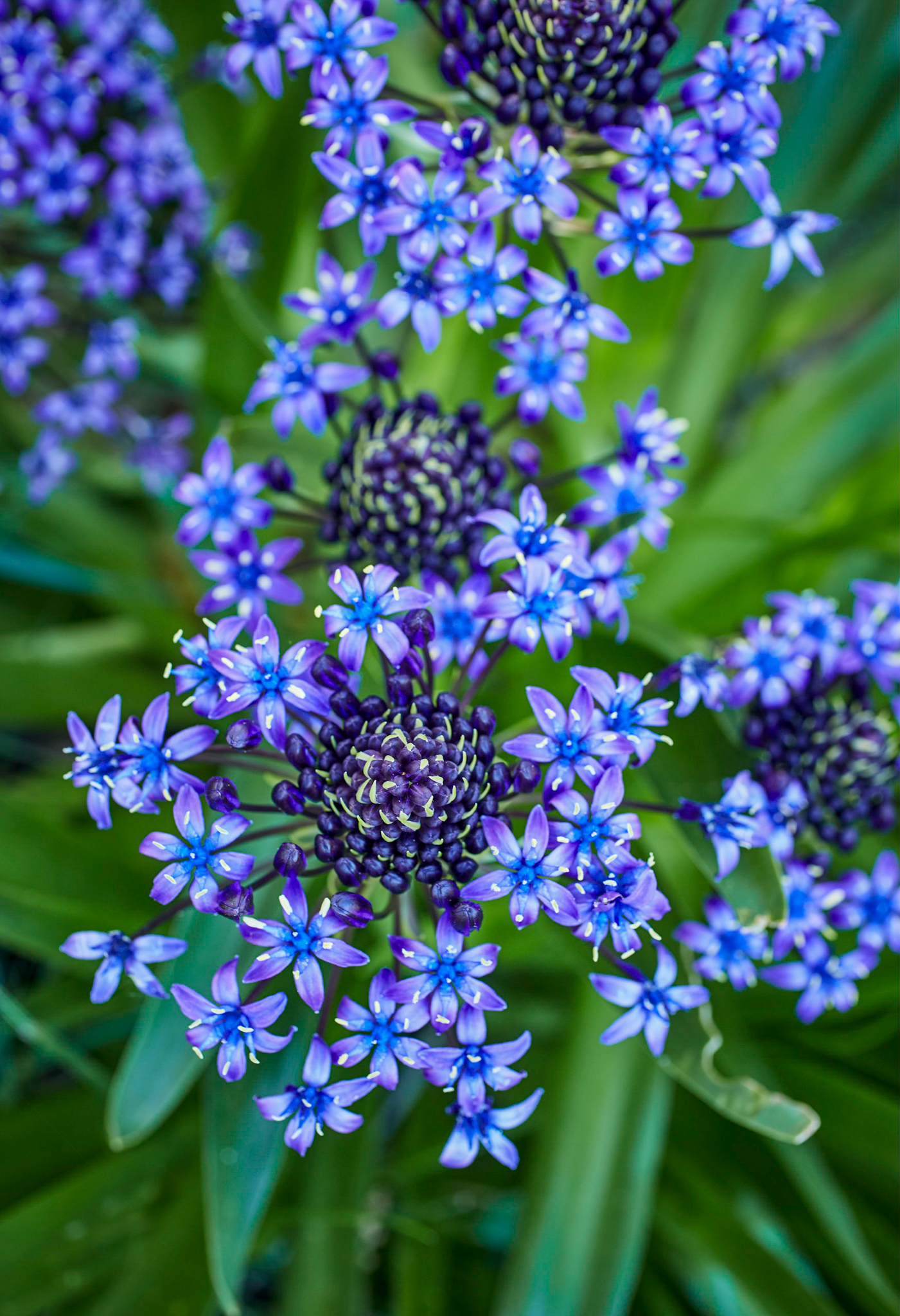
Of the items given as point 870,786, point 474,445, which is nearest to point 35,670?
point 474,445

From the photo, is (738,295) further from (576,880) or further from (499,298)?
(576,880)

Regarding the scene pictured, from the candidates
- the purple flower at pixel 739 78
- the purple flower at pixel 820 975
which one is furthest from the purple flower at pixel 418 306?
the purple flower at pixel 820 975

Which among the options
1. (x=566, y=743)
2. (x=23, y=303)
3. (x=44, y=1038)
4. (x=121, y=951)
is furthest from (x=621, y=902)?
(x=23, y=303)

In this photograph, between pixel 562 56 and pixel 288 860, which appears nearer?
pixel 288 860

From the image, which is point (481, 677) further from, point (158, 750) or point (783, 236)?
point (783, 236)

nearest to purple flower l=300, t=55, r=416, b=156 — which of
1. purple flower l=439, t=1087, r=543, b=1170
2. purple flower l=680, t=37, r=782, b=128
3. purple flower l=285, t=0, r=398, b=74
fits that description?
purple flower l=285, t=0, r=398, b=74

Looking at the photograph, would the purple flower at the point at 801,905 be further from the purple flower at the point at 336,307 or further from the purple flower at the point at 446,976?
the purple flower at the point at 336,307
